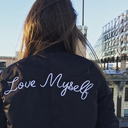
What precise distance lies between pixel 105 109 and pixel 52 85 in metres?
0.35

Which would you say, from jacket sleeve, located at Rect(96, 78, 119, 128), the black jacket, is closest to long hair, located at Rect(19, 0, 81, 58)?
the black jacket

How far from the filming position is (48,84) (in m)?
→ 0.69

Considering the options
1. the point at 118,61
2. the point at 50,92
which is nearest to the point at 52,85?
the point at 50,92

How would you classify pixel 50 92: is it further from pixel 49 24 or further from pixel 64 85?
pixel 49 24

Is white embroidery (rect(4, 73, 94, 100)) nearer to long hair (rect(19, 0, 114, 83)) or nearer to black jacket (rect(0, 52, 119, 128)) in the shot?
black jacket (rect(0, 52, 119, 128))

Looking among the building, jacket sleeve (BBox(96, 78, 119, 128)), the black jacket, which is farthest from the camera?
the building

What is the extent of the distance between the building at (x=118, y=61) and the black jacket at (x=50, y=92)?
0.32m

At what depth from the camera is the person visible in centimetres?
68

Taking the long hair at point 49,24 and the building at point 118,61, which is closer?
the long hair at point 49,24

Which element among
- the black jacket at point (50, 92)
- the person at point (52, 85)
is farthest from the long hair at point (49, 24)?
the black jacket at point (50, 92)

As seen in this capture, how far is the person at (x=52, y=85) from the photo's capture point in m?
0.68

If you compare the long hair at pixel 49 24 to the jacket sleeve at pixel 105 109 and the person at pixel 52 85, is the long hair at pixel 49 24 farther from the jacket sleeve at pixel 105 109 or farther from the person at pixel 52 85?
the jacket sleeve at pixel 105 109

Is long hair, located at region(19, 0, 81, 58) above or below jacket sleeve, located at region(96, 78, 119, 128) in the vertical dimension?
above

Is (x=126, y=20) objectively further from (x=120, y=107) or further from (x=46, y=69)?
(x=46, y=69)
